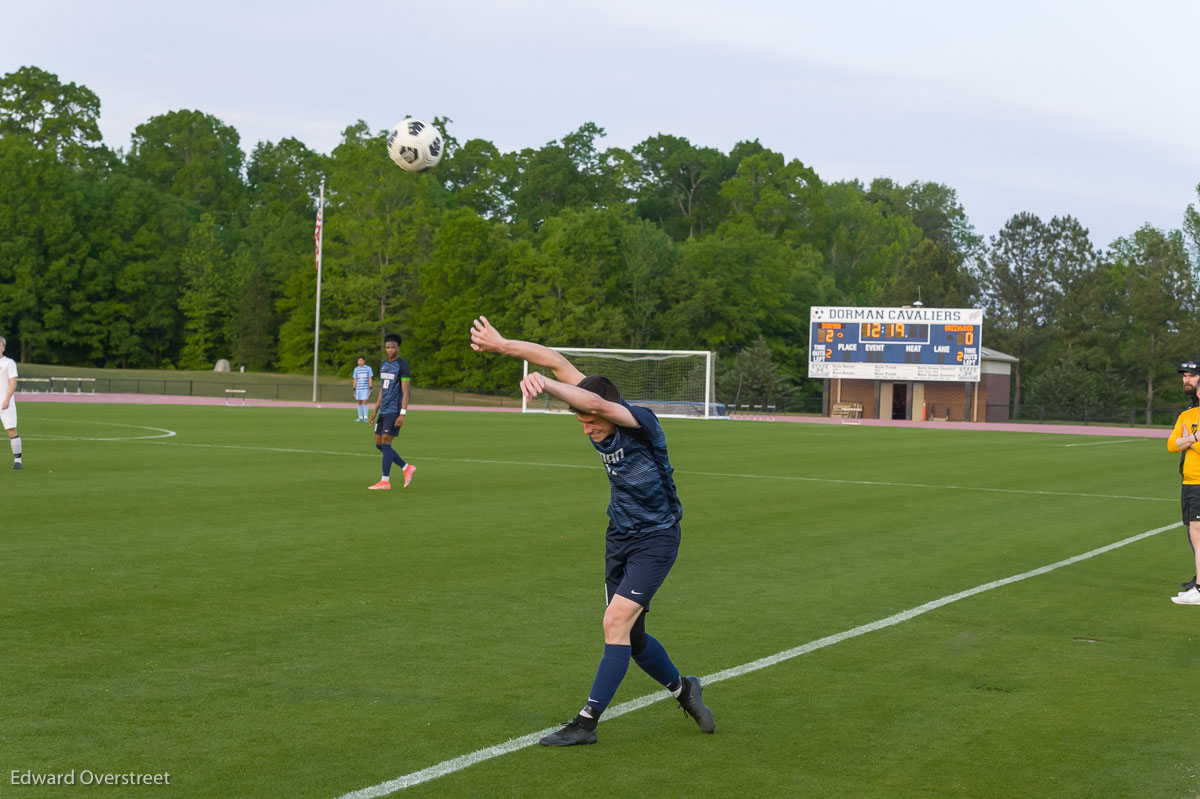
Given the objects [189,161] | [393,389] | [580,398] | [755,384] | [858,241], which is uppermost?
[189,161]

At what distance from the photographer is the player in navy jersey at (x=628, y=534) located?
20.0 ft

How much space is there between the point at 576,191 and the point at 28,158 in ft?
143

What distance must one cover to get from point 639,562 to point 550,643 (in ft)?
7.83

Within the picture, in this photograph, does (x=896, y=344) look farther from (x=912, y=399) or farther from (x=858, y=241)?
(x=858, y=241)

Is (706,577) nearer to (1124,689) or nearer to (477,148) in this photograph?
(1124,689)

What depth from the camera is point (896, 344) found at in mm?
65688

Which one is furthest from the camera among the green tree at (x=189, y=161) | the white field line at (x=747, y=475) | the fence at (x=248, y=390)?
the green tree at (x=189, y=161)

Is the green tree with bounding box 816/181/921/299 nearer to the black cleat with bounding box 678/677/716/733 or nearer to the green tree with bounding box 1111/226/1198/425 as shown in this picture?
the green tree with bounding box 1111/226/1198/425

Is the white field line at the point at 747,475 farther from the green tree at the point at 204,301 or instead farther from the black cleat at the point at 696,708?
the green tree at the point at 204,301

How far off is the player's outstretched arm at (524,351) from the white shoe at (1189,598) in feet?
22.5

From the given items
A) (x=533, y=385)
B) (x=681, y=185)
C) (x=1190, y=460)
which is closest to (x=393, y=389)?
(x=1190, y=460)

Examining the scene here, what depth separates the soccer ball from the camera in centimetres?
1989

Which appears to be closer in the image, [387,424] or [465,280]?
[387,424]

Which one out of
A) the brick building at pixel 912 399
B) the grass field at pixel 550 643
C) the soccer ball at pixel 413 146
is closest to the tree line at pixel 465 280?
the brick building at pixel 912 399
